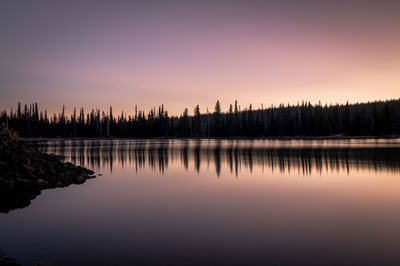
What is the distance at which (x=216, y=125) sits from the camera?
13988 cm

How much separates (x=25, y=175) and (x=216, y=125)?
123519 mm

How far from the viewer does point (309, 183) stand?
58.4 ft

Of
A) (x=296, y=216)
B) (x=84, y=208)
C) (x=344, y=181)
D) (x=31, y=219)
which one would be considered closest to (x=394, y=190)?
(x=344, y=181)

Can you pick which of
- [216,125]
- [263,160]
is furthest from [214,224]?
[216,125]

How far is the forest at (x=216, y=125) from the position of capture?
10962 cm

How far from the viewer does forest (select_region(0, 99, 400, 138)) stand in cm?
10962

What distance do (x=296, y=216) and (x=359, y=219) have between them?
205cm

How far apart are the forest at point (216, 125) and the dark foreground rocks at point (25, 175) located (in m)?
100

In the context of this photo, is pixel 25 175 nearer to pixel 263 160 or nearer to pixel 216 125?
pixel 263 160

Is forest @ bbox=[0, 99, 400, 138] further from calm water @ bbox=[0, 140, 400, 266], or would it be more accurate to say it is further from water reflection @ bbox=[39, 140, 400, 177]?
calm water @ bbox=[0, 140, 400, 266]

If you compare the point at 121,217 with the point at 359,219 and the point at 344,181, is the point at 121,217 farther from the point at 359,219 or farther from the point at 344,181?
the point at 344,181

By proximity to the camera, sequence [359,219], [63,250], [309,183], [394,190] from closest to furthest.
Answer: [63,250], [359,219], [394,190], [309,183]

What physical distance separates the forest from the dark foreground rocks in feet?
328

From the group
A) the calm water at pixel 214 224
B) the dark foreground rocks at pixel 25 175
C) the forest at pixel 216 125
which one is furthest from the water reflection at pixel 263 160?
the forest at pixel 216 125
